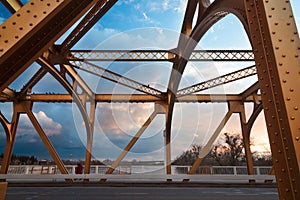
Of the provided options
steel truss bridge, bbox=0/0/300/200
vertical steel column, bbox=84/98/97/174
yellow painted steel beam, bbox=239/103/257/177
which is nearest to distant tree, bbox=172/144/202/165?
steel truss bridge, bbox=0/0/300/200

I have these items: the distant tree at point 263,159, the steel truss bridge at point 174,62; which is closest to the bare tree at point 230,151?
the distant tree at point 263,159

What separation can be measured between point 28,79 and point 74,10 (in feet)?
46.6

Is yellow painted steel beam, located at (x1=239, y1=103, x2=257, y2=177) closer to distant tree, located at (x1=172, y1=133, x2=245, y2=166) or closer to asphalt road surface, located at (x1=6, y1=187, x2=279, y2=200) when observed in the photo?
asphalt road surface, located at (x1=6, y1=187, x2=279, y2=200)

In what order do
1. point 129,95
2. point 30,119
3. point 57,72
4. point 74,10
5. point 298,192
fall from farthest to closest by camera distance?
point 129,95 < point 30,119 < point 57,72 < point 74,10 < point 298,192

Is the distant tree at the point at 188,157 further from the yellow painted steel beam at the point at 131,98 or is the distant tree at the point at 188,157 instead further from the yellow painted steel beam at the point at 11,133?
the yellow painted steel beam at the point at 11,133

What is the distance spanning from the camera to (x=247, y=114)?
18.1 metres

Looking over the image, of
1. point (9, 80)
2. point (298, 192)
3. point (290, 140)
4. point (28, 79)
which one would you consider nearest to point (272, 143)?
point (290, 140)

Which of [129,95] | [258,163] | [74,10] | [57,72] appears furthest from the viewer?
[258,163]

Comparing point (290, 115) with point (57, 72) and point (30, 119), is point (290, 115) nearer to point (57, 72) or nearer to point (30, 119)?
point (57, 72)

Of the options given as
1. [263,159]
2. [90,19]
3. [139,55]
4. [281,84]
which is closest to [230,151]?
[263,159]

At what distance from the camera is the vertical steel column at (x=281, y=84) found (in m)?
1.88

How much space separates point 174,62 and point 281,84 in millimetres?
11139

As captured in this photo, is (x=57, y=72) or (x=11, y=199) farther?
(x=57, y=72)

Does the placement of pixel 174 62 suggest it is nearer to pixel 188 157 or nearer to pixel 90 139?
pixel 90 139
